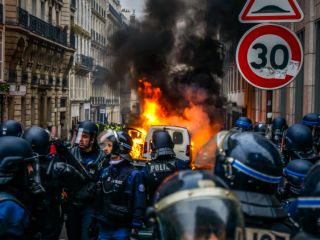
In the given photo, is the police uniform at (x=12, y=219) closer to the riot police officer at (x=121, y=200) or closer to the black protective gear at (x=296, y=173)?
the black protective gear at (x=296, y=173)

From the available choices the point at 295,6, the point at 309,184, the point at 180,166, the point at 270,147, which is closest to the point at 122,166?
the point at 180,166

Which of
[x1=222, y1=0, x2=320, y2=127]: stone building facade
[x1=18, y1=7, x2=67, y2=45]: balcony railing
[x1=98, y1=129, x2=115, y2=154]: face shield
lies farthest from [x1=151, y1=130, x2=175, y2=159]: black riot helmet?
[x1=18, y1=7, x2=67, y2=45]: balcony railing

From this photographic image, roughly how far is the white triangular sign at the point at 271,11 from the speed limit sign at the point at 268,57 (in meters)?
0.16

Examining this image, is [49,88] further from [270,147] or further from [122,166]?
[270,147]

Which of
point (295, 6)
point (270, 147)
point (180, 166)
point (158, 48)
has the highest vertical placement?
point (158, 48)

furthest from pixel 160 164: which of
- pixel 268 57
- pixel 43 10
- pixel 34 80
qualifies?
pixel 43 10

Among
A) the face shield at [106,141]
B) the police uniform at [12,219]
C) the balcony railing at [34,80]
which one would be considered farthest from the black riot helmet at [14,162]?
the balcony railing at [34,80]

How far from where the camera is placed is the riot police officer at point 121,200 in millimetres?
5422

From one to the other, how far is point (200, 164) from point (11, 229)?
3.44 feet

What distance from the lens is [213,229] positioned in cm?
219

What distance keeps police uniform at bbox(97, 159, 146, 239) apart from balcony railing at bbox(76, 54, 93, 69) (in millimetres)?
44461

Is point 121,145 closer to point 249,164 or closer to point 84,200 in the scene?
point 84,200

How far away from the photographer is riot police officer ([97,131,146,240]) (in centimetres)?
542

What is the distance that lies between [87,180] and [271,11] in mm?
2432
